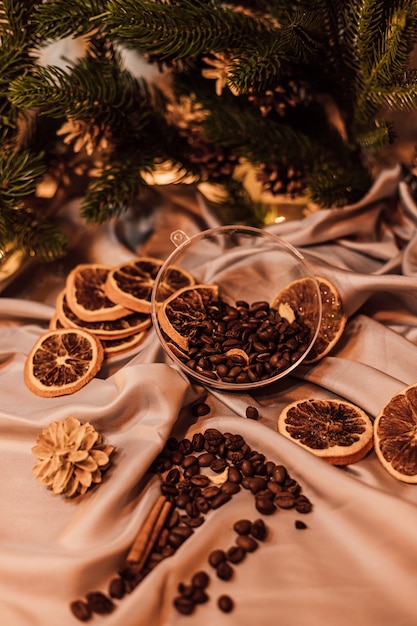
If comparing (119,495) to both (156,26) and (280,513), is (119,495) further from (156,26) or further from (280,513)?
(156,26)

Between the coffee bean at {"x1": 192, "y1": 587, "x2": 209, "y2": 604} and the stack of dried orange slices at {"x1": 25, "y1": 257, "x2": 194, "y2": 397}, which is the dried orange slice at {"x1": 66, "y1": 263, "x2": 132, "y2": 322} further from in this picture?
the coffee bean at {"x1": 192, "y1": 587, "x2": 209, "y2": 604}

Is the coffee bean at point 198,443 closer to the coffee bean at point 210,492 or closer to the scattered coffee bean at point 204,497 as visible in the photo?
the scattered coffee bean at point 204,497

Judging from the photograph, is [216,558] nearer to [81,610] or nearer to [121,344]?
[81,610]

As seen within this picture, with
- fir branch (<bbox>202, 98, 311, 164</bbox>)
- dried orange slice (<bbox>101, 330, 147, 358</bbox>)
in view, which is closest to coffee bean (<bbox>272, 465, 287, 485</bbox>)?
dried orange slice (<bbox>101, 330, 147, 358</bbox>)

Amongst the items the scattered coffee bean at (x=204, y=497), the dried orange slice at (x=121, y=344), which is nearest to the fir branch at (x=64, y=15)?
the dried orange slice at (x=121, y=344)

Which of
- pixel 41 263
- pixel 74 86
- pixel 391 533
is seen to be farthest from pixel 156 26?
pixel 391 533

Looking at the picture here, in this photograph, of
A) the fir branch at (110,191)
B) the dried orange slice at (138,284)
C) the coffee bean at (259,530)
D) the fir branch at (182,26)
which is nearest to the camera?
the coffee bean at (259,530)

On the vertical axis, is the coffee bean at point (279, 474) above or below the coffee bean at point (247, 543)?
above
